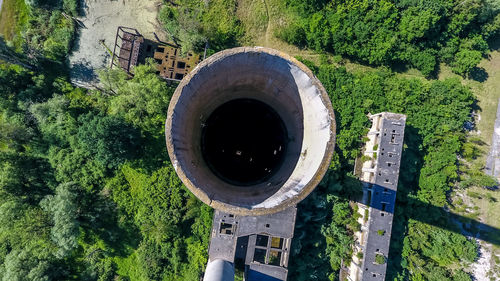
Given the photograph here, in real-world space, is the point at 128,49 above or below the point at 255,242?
above

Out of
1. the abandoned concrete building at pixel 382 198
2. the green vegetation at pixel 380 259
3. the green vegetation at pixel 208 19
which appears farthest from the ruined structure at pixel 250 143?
the green vegetation at pixel 208 19

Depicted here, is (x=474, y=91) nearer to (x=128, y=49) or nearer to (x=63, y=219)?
(x=128, y=49)

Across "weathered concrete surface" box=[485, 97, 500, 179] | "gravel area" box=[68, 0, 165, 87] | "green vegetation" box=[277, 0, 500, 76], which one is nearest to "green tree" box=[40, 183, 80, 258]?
"gravel area" box=[68, 0, 165, 87]

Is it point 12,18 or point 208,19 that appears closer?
point 208,19

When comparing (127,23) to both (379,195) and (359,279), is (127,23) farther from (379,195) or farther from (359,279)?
(359,279)

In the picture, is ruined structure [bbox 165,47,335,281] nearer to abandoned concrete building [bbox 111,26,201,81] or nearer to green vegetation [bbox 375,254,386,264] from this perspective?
green vegetation [bbox 375,254,386,264]

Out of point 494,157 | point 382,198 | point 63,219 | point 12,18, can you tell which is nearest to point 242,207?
point 382,198

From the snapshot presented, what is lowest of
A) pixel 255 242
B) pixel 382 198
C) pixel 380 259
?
pixel 255 242
